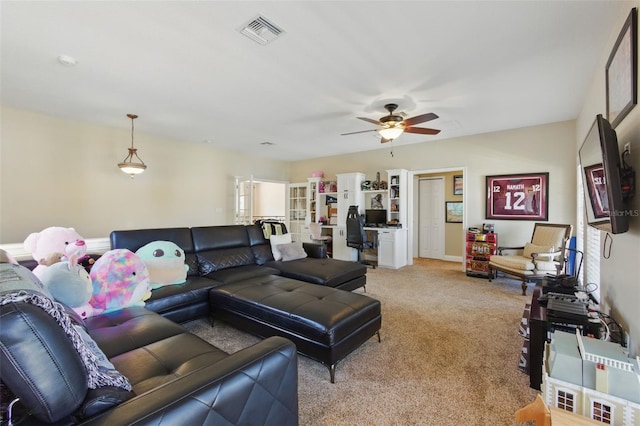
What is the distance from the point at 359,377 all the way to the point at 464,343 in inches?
44.4

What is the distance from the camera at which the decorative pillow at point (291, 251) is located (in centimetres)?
401

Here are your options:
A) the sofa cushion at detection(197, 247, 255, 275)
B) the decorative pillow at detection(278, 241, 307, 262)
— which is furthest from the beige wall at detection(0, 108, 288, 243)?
the decorative pillow at detection(278, 241, 307, 262)

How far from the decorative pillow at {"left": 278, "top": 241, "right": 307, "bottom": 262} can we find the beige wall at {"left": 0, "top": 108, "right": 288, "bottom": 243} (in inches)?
106

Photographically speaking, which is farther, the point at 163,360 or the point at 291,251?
the point at 291,251

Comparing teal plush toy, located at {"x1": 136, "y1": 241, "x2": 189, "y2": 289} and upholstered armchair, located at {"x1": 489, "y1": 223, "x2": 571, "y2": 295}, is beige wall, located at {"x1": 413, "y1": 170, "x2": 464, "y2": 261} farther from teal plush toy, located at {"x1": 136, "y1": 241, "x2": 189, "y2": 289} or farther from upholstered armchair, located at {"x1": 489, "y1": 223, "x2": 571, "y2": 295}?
teal plush toy, located at {"x1": 136, "y1": 241, "x2": 189, "y2": 289}

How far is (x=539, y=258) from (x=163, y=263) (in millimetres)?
4965

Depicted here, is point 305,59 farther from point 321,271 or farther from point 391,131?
point 321,271

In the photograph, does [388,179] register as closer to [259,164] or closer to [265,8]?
[259,164]

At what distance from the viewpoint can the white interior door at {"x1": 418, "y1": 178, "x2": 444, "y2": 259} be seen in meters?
6.84

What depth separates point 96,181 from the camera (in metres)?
4.49

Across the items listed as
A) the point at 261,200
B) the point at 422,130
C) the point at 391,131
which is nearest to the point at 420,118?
the point at 391,131

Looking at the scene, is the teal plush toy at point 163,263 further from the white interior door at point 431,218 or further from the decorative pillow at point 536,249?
the white interior door at point 431,218

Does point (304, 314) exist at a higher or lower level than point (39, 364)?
lower

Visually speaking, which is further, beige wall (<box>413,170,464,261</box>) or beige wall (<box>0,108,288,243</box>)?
beige wall (<box>413,170,464,261</box>)
